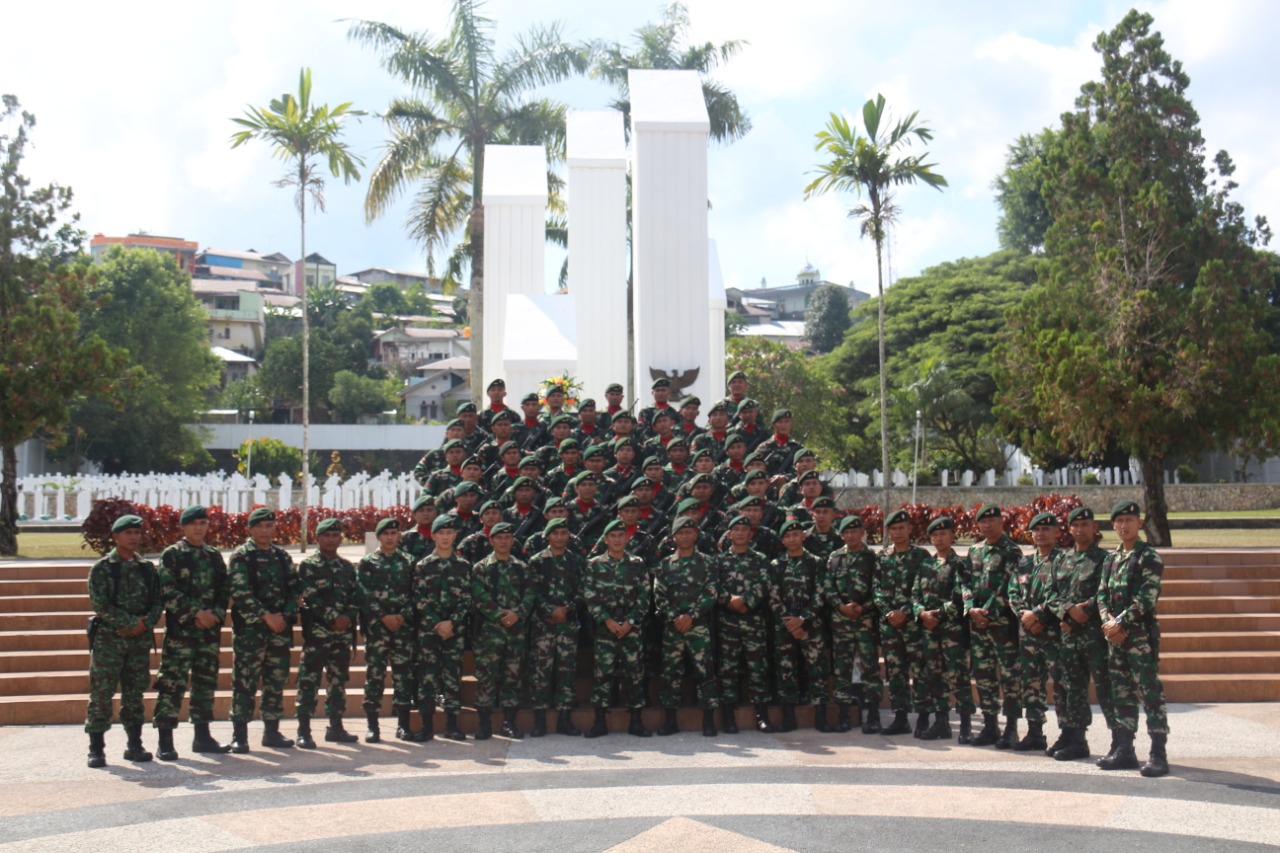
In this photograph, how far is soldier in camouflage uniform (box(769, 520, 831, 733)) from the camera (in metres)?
8.34

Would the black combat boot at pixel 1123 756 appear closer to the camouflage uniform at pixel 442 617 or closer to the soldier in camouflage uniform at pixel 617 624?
the soldier in camouflage uniform at pixel 617 624

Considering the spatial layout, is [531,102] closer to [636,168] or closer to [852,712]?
[636,168]

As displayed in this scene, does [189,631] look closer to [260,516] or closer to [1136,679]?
[260,516]

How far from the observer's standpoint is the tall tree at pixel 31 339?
50.7 ft

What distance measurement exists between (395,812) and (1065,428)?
1224 cm

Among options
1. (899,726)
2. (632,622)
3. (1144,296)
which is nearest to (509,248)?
(1144,296)

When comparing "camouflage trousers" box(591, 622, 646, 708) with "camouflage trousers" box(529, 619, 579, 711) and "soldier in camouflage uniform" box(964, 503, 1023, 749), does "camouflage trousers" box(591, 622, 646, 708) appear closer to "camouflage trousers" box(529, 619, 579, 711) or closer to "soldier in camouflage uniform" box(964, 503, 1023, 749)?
"camouflage trousers" box(529, 619, 579, 711)

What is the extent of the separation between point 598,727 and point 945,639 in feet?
8.27

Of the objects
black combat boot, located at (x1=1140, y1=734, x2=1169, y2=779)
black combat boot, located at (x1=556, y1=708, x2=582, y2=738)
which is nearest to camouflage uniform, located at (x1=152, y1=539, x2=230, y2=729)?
black combat boot, located at (x1=556, y1=708, x2=582, y2=738)

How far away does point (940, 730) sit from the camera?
799 cm

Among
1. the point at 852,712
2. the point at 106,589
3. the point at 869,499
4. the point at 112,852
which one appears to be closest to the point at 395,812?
the point at 112,852

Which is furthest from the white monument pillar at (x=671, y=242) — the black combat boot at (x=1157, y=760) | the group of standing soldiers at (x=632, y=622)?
the black combat boot at (x=1157, y=760)

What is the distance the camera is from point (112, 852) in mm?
5477

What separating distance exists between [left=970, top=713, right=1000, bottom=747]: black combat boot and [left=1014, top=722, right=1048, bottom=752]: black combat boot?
17cm
